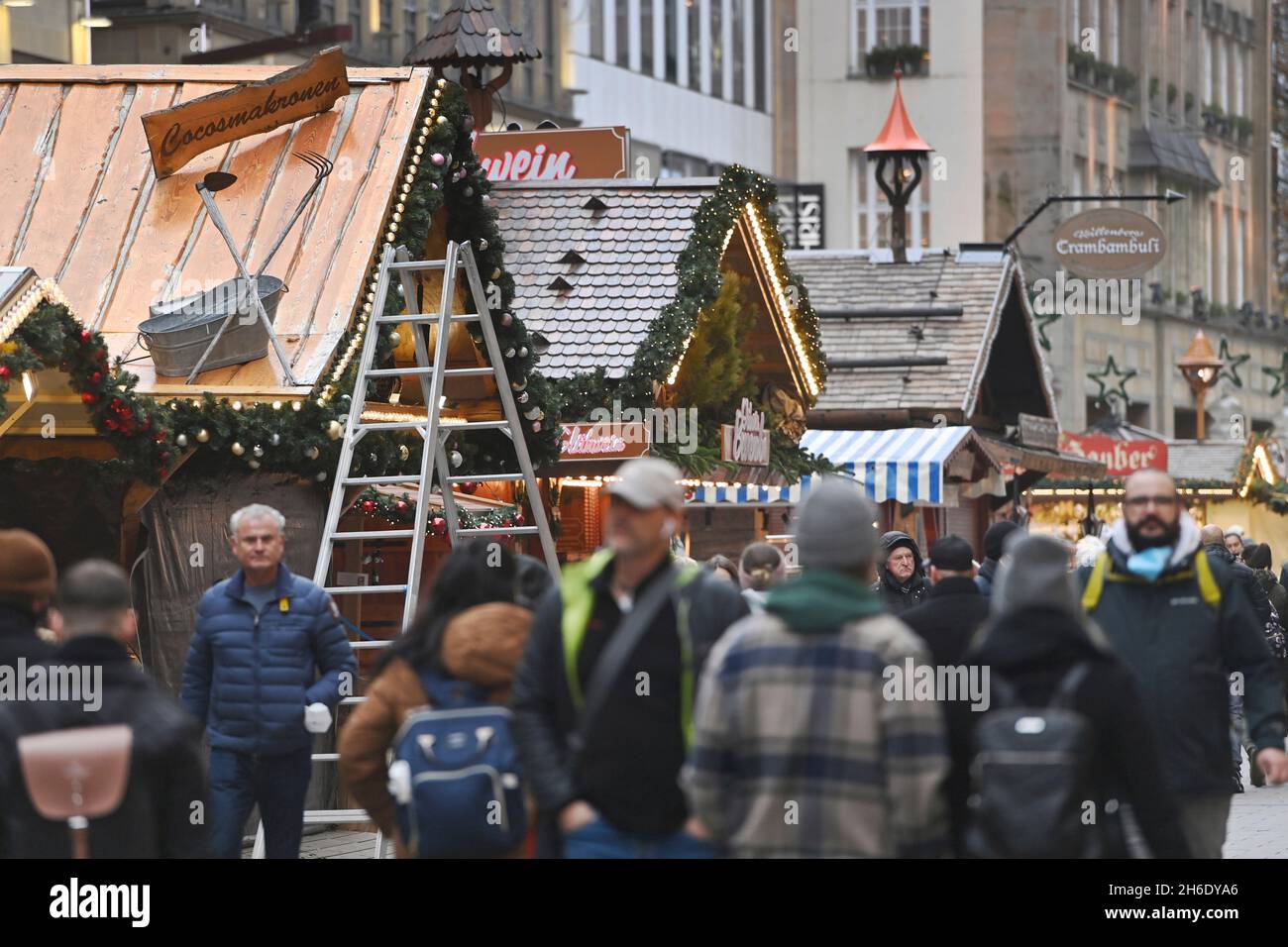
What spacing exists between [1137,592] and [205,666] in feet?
12.5

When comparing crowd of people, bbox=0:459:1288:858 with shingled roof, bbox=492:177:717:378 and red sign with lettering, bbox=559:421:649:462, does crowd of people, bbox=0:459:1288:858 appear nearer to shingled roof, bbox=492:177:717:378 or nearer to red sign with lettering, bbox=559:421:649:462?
red sign with lettering, bbox=559:421:649:462

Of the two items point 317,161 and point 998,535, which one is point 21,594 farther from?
point 317,161

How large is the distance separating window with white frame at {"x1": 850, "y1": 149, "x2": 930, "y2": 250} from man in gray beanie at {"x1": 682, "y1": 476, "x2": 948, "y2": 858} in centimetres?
4445

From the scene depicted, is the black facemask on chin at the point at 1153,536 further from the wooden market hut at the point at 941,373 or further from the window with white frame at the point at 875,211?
the window with white frame at the point at 875,211

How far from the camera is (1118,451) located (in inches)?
1364

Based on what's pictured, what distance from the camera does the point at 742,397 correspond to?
2177 cm

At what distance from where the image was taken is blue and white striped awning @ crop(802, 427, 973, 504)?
2319 cm

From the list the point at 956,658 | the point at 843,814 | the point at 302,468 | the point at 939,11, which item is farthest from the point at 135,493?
the point at 939,11

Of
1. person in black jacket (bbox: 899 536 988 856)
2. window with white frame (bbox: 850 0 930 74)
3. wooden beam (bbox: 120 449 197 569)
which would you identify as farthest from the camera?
window with white frame (bbox: 850 0 930 74)

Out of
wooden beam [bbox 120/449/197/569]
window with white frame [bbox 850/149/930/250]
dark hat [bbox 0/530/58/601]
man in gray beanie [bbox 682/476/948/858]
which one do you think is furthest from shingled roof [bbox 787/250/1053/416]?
man in gray beanie [bbox 682/476/948/858]

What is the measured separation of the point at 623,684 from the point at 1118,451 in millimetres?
28848

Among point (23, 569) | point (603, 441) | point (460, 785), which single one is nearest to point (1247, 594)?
point (603, 441)

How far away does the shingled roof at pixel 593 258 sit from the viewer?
758 inches
